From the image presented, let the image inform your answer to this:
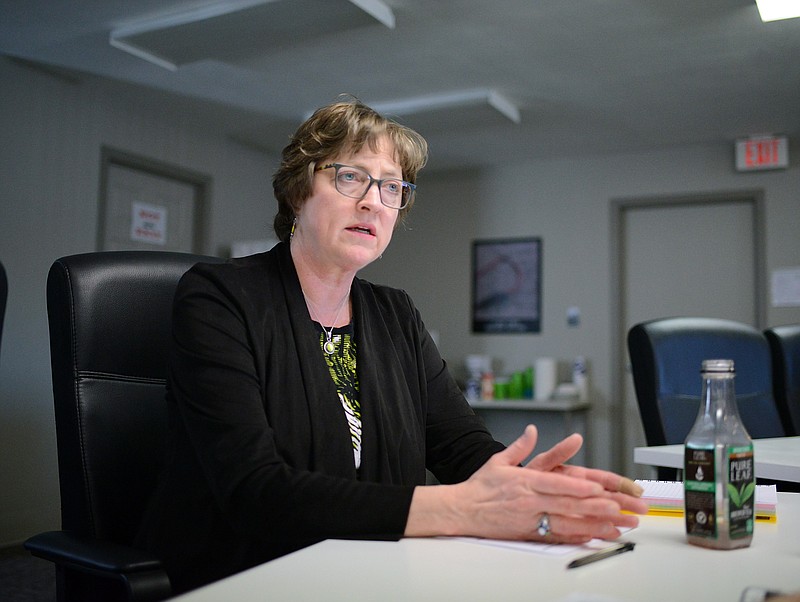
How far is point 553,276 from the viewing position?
525 cm

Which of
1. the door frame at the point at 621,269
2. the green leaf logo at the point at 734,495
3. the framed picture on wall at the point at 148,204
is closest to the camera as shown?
the green leaf logo at the point at 734,495

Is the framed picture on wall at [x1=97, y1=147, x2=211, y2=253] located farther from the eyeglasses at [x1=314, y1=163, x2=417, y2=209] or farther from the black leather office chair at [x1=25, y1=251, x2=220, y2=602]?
the eyeglasses at [x1=314, y1=163, x2=417, y2=209]

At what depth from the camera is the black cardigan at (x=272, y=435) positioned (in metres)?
0.97

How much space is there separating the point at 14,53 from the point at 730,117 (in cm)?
379

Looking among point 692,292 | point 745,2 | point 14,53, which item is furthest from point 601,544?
point 692,292

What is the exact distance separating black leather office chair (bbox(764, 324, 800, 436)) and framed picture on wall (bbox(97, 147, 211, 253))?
10.7 feet

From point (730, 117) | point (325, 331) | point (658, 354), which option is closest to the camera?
point (325, 331)

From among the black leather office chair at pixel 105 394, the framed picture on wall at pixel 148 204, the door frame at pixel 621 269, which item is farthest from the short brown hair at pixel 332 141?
the door frame at pixel 621 269

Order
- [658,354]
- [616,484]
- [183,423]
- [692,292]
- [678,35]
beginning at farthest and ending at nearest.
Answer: [692,292]
[678,35]
[658,354]
[183,423]
[616,484]

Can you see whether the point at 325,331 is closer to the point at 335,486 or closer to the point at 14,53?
the point at 335,486

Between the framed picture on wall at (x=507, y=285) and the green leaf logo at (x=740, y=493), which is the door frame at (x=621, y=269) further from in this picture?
the green leaf logo at (x=740, y=493)

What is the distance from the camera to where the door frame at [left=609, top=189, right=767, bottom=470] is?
4781 mm

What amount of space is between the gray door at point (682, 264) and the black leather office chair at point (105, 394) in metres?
4.02

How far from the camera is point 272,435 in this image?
3.51 feet
